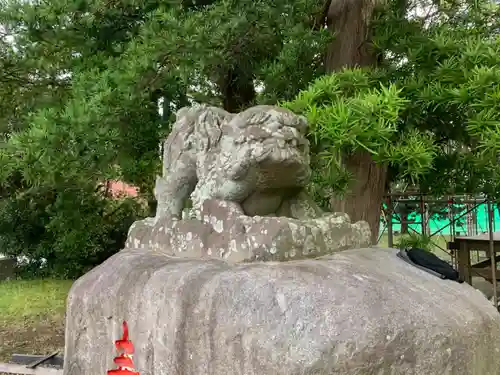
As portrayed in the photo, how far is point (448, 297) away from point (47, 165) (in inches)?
93.3

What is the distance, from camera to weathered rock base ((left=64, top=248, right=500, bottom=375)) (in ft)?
6.01

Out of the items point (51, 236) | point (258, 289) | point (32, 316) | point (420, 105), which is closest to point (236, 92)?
point (420, 105)

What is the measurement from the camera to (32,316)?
7.98 m

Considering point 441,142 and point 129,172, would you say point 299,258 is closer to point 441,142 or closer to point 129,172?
point 441,142

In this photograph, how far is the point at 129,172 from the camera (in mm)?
5219

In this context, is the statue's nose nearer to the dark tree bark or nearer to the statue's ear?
the statue's ear

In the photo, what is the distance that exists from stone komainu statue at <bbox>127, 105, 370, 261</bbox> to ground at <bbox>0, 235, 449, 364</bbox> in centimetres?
426

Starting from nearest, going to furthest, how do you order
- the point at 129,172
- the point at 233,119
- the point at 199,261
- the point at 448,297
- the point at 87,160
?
the point at 448,297
the point at 199,261
the point at 233,119
the point at 87,160
the point at 129,172

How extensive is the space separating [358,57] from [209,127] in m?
2.08

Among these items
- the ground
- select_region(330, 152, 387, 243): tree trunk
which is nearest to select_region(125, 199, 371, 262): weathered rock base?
select_region(330, 152, 387, 243): tree trunk

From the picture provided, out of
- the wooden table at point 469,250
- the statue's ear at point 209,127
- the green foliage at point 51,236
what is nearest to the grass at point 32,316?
the green foliage at point 51,236

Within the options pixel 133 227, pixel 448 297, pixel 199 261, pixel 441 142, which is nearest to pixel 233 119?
pixel 199 261

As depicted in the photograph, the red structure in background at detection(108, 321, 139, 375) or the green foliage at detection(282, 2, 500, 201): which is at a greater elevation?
the green foliage at detection(282, 2, 500, 201)

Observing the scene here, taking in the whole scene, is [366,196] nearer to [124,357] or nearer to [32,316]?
[124,357]
